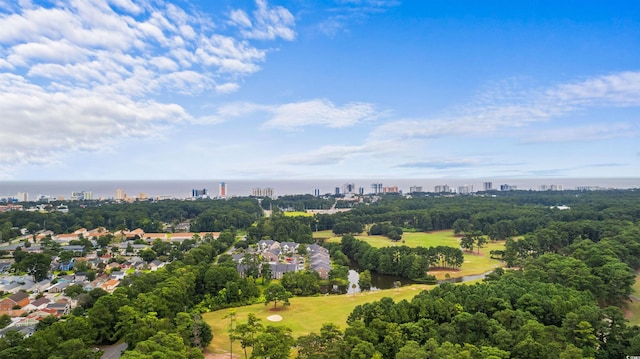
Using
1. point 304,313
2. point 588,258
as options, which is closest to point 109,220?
point 304,313

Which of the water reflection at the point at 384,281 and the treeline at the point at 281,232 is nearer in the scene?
the water reflection at the point at 384,281

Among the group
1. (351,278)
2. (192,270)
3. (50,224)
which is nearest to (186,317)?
(192,270)

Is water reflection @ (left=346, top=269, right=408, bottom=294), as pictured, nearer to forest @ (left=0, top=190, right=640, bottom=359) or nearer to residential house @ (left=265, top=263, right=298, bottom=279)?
forest @ (left=0, top=190, right=640, bottom=359)

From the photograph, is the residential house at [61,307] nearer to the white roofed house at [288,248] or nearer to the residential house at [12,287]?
the residential house at [12,287]

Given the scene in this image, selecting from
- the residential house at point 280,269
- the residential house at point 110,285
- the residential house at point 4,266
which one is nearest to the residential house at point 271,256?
the residential house at point 280,269

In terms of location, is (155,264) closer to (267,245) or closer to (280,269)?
(267,245)
